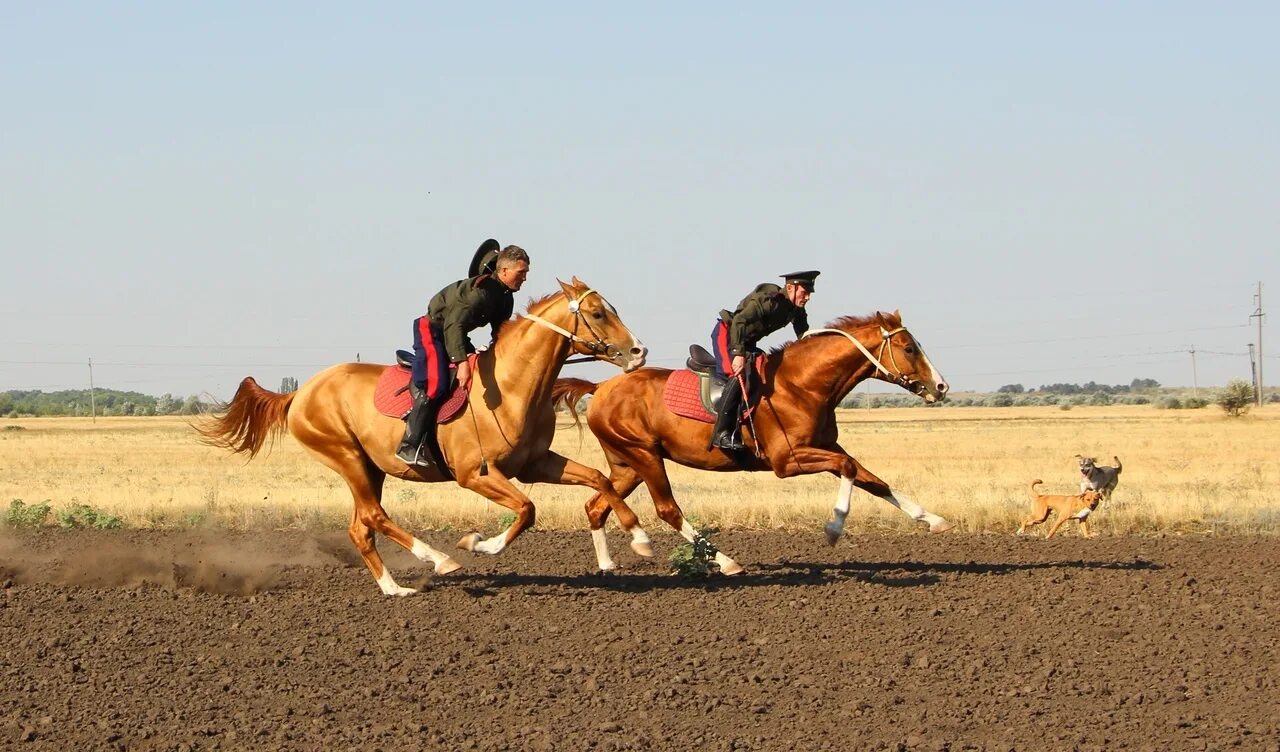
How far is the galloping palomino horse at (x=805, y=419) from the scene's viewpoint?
11852 millimetres

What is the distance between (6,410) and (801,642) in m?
108

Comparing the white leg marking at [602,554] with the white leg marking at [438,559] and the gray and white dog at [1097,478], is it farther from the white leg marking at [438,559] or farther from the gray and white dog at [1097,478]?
the gray and white dog at [1097,478]

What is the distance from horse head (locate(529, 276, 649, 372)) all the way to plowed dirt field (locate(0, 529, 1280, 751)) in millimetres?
1800

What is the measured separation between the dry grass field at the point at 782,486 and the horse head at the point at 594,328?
6949mm

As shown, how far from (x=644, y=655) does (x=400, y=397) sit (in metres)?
3.52

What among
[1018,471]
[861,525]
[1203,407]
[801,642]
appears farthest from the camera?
[1203,407]

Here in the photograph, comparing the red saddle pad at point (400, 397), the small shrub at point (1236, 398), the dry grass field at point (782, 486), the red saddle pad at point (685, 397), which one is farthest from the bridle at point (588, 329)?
the small shrub at point (1236, 398)

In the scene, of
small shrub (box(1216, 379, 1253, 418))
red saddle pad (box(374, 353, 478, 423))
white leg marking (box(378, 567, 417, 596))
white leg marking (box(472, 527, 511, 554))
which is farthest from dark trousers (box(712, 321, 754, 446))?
small shrub (box(1216, 379, 1253, 418))

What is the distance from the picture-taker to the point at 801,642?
9.27 metres

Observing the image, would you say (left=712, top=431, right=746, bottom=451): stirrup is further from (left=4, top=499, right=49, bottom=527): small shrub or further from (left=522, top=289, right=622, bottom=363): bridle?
(left=4, top=499, right=49, bottom=527): small shrub

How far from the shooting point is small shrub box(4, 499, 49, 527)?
1809cm

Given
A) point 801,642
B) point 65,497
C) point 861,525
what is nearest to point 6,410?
point 65,497

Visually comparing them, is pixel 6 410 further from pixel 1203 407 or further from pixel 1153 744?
pixel 1153 744

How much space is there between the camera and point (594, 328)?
35.2 feet
